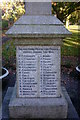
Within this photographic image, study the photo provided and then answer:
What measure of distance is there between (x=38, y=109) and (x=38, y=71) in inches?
32.5

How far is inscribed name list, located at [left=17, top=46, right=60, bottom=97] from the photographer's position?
4254 millimetres

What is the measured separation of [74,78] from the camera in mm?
7332

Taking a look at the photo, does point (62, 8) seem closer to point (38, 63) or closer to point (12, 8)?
point (12, 8)

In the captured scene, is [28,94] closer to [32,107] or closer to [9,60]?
[32,107]

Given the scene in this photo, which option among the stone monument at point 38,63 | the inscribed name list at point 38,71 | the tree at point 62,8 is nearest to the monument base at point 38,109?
the stone monument at point 38,63

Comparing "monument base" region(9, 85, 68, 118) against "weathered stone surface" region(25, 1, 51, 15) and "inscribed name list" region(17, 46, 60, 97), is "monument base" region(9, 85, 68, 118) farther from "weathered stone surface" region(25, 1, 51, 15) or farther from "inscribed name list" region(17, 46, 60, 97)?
"weathered stone surface" region(25, 1, 51, 15)

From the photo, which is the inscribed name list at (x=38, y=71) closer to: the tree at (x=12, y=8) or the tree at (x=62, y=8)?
the tree at (x=62, y=8)

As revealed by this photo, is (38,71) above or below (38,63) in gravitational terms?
below

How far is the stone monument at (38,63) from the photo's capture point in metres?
4.07

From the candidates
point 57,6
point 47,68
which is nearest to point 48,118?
point 47,68

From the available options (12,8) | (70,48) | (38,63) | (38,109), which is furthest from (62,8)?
(38,109)

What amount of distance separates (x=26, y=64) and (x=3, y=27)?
25039 millimetres

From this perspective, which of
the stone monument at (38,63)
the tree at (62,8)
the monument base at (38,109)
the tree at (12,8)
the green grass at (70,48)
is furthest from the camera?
the tree at (12,8)

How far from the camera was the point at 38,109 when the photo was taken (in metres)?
4.23
